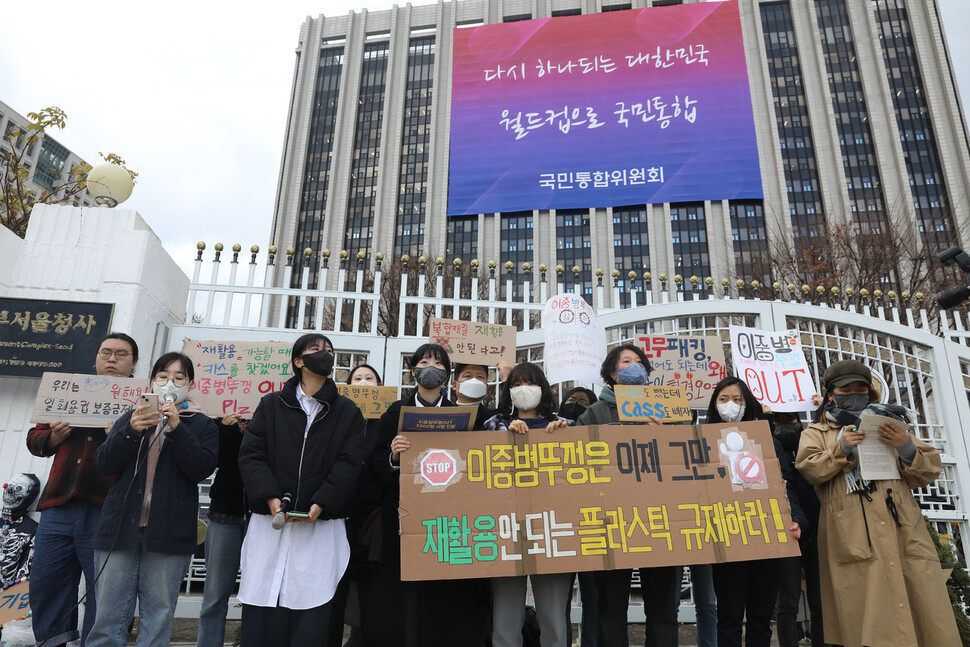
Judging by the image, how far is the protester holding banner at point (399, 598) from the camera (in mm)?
2754

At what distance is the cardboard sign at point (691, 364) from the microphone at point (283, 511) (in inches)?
121

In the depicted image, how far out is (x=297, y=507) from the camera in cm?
242

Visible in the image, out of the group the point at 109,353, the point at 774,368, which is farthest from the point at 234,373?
the point at 774,368

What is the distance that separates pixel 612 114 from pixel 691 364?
1623 cm

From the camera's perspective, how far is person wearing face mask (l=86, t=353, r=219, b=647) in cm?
258

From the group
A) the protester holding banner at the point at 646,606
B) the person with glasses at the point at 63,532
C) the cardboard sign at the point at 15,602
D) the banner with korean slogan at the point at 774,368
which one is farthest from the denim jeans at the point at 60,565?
the banner with korean slogan at the point at 774,368

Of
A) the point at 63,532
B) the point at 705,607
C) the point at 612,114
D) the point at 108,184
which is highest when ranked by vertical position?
the point at 612,114

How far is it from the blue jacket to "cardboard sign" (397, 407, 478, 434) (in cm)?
104

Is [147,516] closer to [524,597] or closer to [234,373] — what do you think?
[234,373]

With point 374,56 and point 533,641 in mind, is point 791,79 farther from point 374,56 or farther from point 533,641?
point 533,641

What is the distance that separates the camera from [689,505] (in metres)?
2.89

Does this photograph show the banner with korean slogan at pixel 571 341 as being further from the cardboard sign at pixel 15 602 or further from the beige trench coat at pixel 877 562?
the cardboard sign at pixel 15 602

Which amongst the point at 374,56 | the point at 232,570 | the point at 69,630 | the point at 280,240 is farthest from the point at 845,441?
the point at 374,56

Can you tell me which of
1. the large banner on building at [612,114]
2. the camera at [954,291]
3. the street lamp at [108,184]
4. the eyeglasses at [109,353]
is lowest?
the eyeglasses at [109,353]
